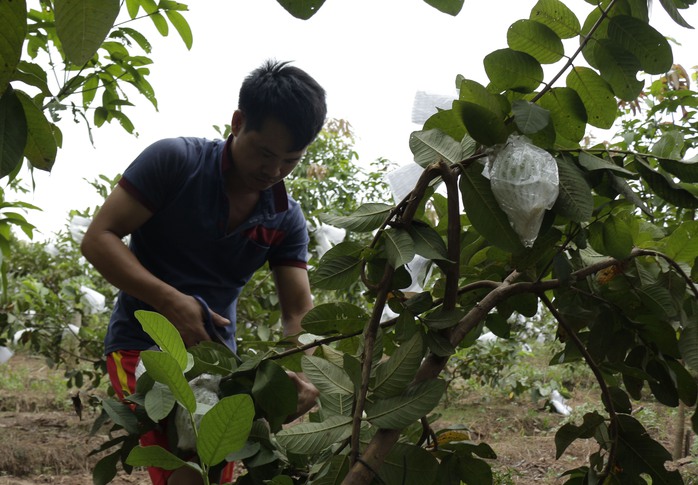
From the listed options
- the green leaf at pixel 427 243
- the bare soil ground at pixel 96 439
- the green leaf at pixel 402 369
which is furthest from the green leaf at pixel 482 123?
the bare soil ground at pixel 96 439

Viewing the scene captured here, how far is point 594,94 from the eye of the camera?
2.96ft

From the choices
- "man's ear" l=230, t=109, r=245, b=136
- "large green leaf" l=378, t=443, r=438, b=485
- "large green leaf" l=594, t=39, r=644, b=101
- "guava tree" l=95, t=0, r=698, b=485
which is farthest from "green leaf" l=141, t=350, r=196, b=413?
"man's ear" l=230, t=109, r=245, b=136

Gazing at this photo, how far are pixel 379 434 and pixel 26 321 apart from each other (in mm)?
3509

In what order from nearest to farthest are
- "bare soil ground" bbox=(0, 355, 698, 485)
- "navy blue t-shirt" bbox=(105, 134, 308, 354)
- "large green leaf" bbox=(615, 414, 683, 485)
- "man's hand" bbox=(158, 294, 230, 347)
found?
"large green leaf" bbox=(615, 414, 683, 485), "man's hand" bbox=(158, 294, 230, 347), "navy blue t-shirt" bbox=(105, 134, 308, 354), "bare soil ground" bbox=(0, 355, 698, 485)

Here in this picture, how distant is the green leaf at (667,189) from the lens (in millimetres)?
869

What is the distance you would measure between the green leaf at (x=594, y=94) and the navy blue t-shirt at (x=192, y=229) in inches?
54.8

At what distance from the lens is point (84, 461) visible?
3.45 meters

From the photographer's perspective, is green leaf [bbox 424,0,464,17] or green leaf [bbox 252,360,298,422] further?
green leaf [bbox 252,360,298,422]

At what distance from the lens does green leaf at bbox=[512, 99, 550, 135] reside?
30.3 inches

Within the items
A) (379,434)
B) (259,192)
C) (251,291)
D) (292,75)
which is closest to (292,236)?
(259,192)

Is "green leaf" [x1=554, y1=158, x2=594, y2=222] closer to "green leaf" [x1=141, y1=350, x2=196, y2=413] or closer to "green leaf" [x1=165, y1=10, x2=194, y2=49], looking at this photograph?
"green leaf" [x1=141, y1=350, x2=196, y2=413]

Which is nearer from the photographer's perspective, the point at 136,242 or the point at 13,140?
the point at 13,140

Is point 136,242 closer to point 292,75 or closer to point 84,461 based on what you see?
point 292,75

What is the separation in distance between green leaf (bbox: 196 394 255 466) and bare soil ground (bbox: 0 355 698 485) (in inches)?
63.8
